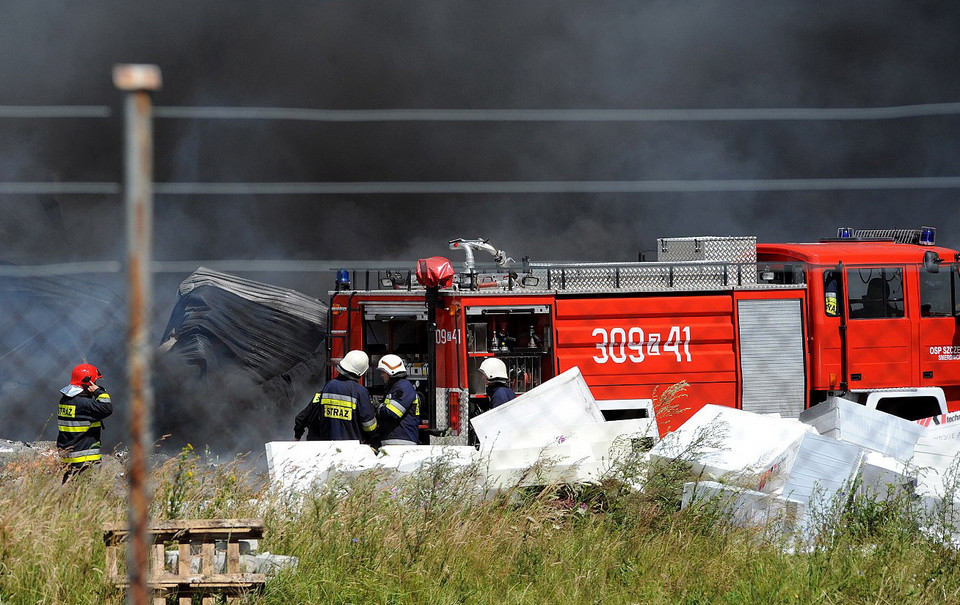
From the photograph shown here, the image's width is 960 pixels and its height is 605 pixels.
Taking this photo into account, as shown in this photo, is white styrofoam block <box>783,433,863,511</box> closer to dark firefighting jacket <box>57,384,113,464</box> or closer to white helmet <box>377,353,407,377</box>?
white helmet <box>377,353,407,377</box>

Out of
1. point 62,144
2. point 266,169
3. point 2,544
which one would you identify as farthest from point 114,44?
point 2,544

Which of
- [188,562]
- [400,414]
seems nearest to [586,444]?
[400,414]

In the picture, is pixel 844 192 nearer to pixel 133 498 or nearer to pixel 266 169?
pixel 266 169

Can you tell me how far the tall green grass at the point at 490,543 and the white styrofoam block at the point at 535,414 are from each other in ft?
3.00

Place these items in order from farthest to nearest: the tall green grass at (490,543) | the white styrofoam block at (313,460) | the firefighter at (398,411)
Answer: the firefighter at (398,411), the white styrofoam block at (313,460), the tall green grass at (490,543)

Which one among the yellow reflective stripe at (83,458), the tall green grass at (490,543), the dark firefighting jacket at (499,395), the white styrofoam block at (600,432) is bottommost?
the tall green grass at (490,543)

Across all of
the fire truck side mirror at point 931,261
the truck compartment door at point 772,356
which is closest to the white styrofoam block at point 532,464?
the truck compartment door at point 772,356

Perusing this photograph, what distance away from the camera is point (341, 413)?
6.73 meters

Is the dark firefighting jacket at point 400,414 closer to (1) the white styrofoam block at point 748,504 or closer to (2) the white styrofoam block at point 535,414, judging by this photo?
(2) the white styrofoam block at point 535,414

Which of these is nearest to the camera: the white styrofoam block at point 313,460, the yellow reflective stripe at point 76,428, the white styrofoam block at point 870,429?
the white styrofoam block at point 313,460

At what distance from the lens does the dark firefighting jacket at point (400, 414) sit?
7039 millimetres

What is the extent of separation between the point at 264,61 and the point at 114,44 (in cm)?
189

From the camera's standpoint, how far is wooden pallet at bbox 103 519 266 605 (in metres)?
3.58

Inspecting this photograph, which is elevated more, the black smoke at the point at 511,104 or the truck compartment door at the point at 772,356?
the black smoke at the point at 511,104
